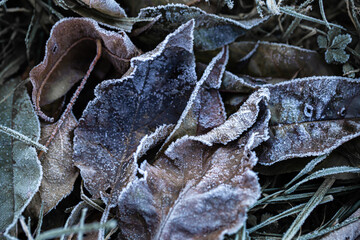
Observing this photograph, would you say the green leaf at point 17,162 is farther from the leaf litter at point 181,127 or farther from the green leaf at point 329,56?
the green leaf at point 329,56

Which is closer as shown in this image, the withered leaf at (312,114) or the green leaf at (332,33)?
the withered leaf at (312,114)

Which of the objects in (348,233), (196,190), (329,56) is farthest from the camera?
(329,56)

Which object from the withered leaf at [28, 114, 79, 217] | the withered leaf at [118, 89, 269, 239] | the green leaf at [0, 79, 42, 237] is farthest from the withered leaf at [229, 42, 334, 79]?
the green leaf at [0, 79, 42, 237]

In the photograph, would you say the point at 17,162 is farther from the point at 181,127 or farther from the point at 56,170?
the point at 181,127

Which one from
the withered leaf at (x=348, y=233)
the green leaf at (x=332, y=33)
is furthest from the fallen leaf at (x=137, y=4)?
the withered leaf at (x=348, y=233)

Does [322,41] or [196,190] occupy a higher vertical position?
[322,41]

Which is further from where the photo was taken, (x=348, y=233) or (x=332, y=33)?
(x=332, y=33)

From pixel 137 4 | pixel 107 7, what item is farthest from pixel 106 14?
pixel 137 4

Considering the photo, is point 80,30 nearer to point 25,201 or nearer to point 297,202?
point 25,201

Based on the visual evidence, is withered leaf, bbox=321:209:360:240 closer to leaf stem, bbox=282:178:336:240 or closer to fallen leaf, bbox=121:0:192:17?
leaf stem, bbox=282:178:336:240
